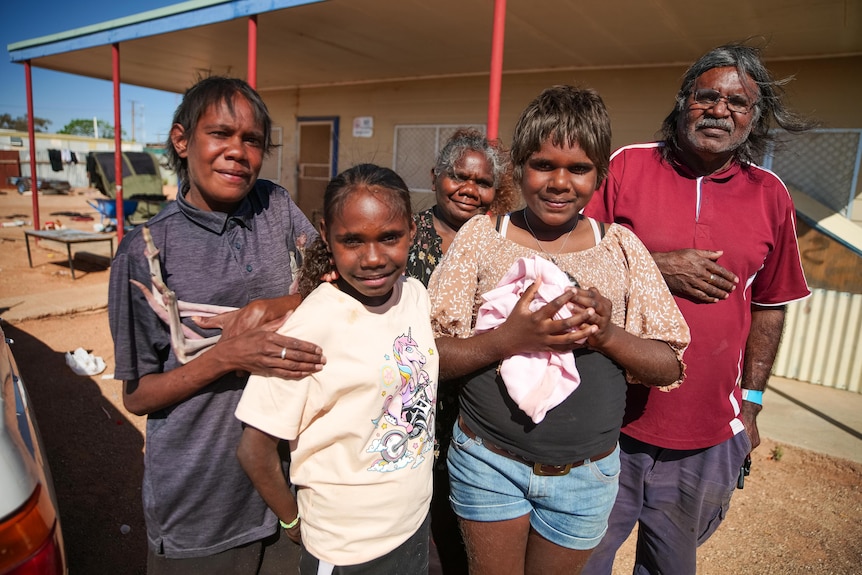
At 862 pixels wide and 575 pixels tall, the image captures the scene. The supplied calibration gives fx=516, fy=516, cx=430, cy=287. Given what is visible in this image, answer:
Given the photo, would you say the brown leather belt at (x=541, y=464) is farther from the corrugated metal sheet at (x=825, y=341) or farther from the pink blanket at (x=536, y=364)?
the corrugated metal sheet at (x=825, y=341)

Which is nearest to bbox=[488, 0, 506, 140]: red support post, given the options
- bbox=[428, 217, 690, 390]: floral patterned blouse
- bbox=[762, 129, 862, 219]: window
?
bbox=[428, 217, 690, 390]: floral patterned blouse

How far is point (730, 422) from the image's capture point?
1.91 m

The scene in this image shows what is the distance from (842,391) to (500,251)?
5750mm

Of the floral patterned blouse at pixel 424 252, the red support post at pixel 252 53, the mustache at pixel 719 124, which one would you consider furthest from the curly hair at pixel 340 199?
the red support post at pixel 252 53

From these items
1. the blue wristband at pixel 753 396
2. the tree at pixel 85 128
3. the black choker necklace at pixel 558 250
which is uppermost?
the tree at pixel 85 128

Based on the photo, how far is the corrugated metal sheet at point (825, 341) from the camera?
5285mm

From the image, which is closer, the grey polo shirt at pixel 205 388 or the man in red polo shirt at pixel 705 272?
the grey polo shirt at pixel 205 388

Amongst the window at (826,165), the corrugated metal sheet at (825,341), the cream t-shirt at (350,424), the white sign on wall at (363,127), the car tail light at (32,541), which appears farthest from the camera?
the white sign on wall at (363,127)

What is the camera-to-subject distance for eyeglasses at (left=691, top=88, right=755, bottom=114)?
5.91 ft

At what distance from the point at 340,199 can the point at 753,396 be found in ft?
5.86

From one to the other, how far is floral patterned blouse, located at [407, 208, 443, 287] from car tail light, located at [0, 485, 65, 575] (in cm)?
134

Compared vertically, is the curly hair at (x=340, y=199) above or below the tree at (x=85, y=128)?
below

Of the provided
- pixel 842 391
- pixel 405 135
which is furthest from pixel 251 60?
pixel 842 391

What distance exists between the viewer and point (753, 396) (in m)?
2.05
